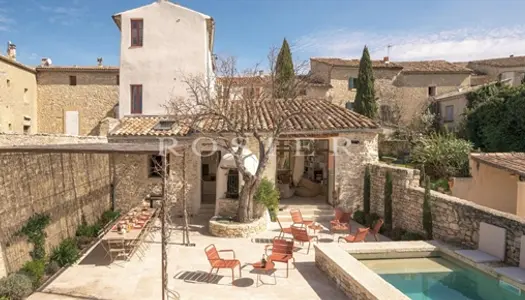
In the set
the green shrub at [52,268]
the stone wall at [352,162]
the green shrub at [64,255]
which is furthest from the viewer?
the stone wall at [352,162]

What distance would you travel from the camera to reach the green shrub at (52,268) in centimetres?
1031

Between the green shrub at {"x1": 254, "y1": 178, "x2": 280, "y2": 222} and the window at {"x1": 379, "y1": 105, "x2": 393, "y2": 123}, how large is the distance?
82.1 feet

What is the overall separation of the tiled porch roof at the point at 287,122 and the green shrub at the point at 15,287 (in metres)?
8.98

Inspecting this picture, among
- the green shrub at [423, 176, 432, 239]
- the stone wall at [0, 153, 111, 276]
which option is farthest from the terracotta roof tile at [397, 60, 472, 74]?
the stone wall at [0, 153, 111, 276]

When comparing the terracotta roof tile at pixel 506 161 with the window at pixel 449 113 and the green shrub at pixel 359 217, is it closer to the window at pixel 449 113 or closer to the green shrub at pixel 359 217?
the green shrub at pixel 359 217

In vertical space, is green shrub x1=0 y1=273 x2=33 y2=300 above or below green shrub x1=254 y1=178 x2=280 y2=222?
below

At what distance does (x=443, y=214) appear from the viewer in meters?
11.8

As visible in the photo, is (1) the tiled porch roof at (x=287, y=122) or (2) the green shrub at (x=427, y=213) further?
(1) the tiled porch roof at (x=287, y=122)

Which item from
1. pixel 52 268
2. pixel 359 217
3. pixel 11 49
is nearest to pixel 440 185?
pixel 359 217

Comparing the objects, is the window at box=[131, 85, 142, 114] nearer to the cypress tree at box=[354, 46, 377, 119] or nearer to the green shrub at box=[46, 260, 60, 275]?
the green shrub at box=[46, 260, 60, 275]

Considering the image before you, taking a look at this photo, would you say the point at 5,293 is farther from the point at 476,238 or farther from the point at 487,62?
the point at 487,62

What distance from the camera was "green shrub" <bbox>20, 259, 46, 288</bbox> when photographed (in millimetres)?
9341

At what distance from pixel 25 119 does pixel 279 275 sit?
28355 mm

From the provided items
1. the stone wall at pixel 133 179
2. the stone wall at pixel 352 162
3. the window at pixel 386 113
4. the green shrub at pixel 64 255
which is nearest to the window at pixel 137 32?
the stone wall at pixel 133 179
